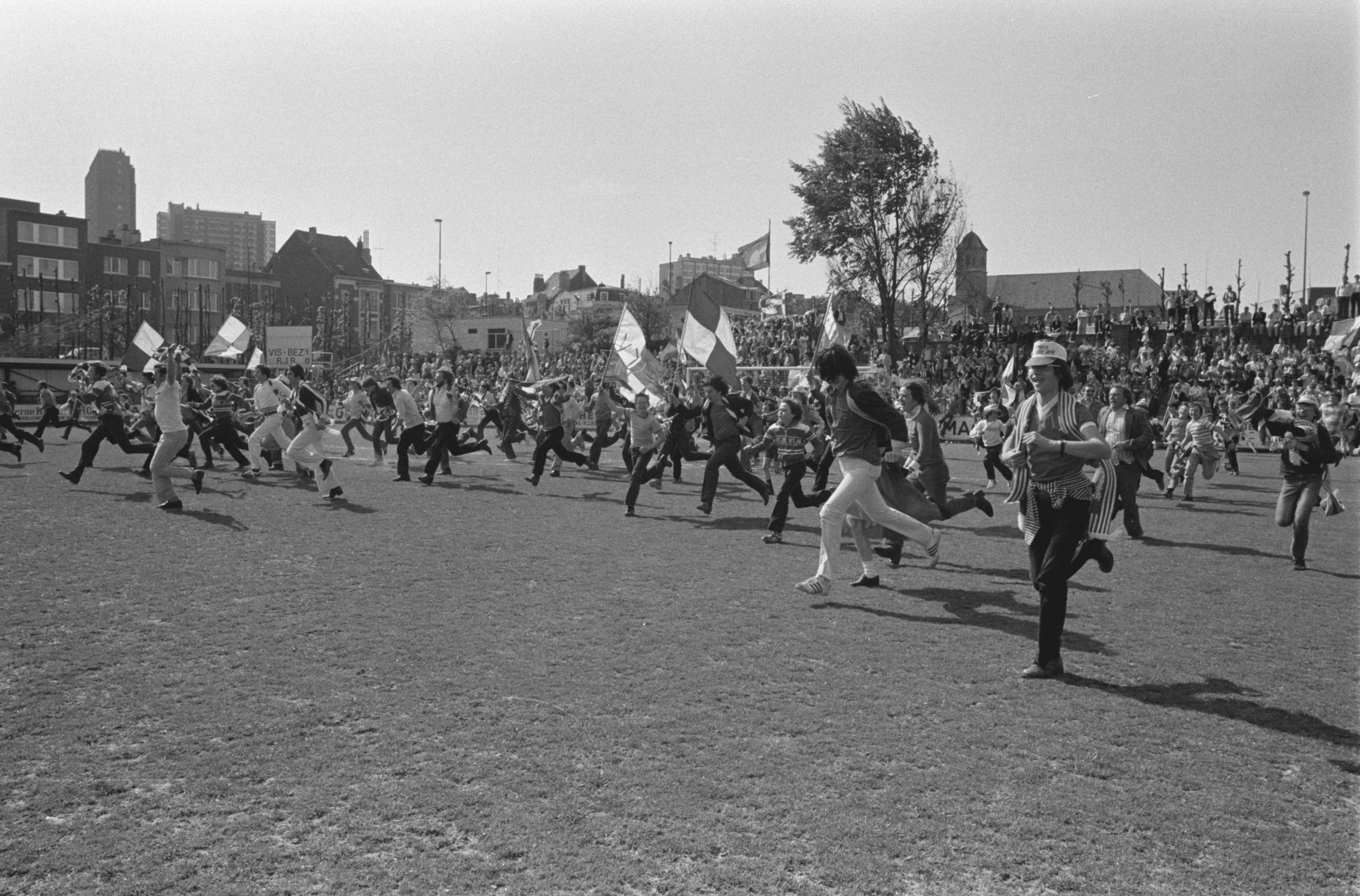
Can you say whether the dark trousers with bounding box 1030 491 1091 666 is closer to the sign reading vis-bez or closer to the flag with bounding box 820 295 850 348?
the flag with bounding box 820 295 850 348

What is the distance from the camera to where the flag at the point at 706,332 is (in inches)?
855

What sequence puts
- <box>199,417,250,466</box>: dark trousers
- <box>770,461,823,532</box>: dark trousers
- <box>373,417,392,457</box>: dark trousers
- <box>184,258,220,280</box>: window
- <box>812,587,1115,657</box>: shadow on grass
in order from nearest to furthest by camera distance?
1. <box>812,587,1115,657</box>: shadow on grass
2. <box>770,461,823,532</box>: dark trousers
3. <box>199,417,250,466</box>: dark trousers
4. <box>373,417,392,457</box>: dark trousers
5. <box>184,258,220,280</box>: window

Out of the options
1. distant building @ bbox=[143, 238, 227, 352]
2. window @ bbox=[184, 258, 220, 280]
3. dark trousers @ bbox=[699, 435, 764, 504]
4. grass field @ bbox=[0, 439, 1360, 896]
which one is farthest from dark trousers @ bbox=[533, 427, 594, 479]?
window @ bbox=[184, 258, 220, 280]

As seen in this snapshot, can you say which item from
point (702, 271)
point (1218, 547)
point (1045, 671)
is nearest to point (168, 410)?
point (1045, 671)

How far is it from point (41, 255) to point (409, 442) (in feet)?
238

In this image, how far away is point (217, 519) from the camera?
12.6 meters

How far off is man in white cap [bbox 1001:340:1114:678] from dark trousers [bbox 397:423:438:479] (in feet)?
39.1

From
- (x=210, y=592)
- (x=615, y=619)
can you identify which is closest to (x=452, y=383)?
(x=210, y=592)

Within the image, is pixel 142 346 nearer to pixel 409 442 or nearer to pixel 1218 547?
pixel 409 442

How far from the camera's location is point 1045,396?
6391 mm

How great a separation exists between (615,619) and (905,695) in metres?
2.48

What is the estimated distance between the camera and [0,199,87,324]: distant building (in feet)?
243

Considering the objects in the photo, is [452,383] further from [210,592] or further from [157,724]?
[157,724]

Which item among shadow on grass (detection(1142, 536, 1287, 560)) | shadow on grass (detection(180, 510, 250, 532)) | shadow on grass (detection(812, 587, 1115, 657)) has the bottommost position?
shadow on grass (detection(812, 587, 1115, 657))
